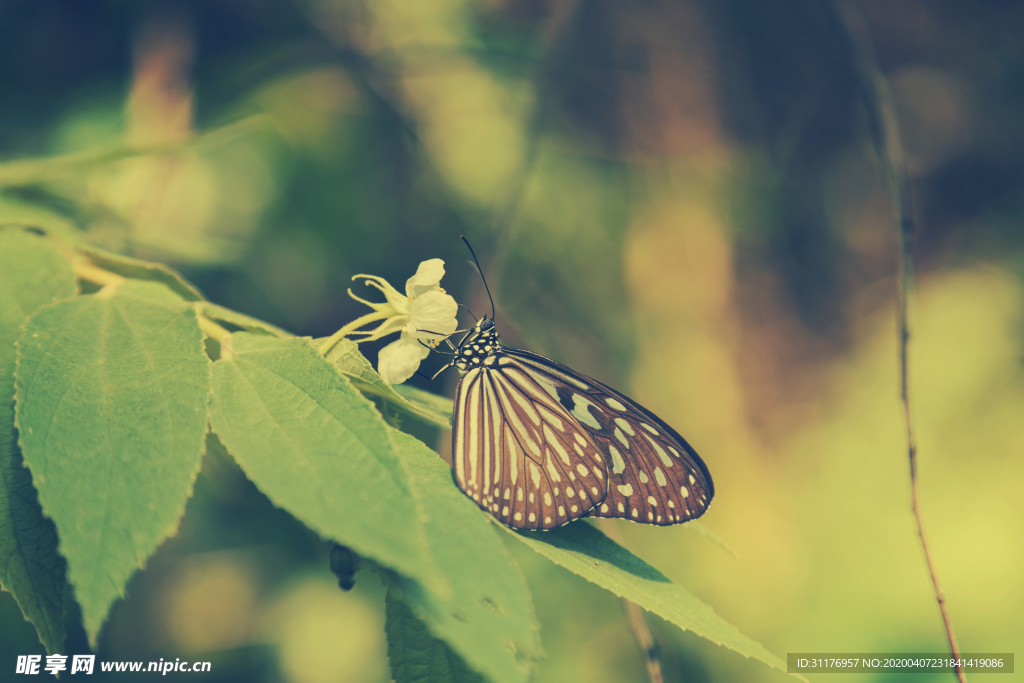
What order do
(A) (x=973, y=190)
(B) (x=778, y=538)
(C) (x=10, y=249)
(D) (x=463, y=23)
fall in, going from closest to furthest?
(C) (x=10, y=249), (D) (x=463, y=23), (B) (x=778, y=538), (A) (x=973, y=190)

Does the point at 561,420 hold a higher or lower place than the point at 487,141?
lower

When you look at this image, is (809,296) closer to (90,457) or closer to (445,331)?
(445,331)

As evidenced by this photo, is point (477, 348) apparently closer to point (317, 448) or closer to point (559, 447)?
point (559, 447)

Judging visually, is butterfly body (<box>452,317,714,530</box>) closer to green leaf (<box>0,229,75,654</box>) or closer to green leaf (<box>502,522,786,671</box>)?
green leaf (<box>502,522,786,671</box>)

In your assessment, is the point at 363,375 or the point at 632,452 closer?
the point at 363,375

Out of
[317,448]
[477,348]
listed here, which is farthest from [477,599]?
[477,348]

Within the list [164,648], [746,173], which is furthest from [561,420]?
[746,173]

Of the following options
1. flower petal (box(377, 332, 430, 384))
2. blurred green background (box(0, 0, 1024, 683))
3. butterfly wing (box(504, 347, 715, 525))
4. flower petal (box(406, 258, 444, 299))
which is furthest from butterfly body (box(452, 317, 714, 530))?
blurred green background (box(0, 0, 1024, 683))
